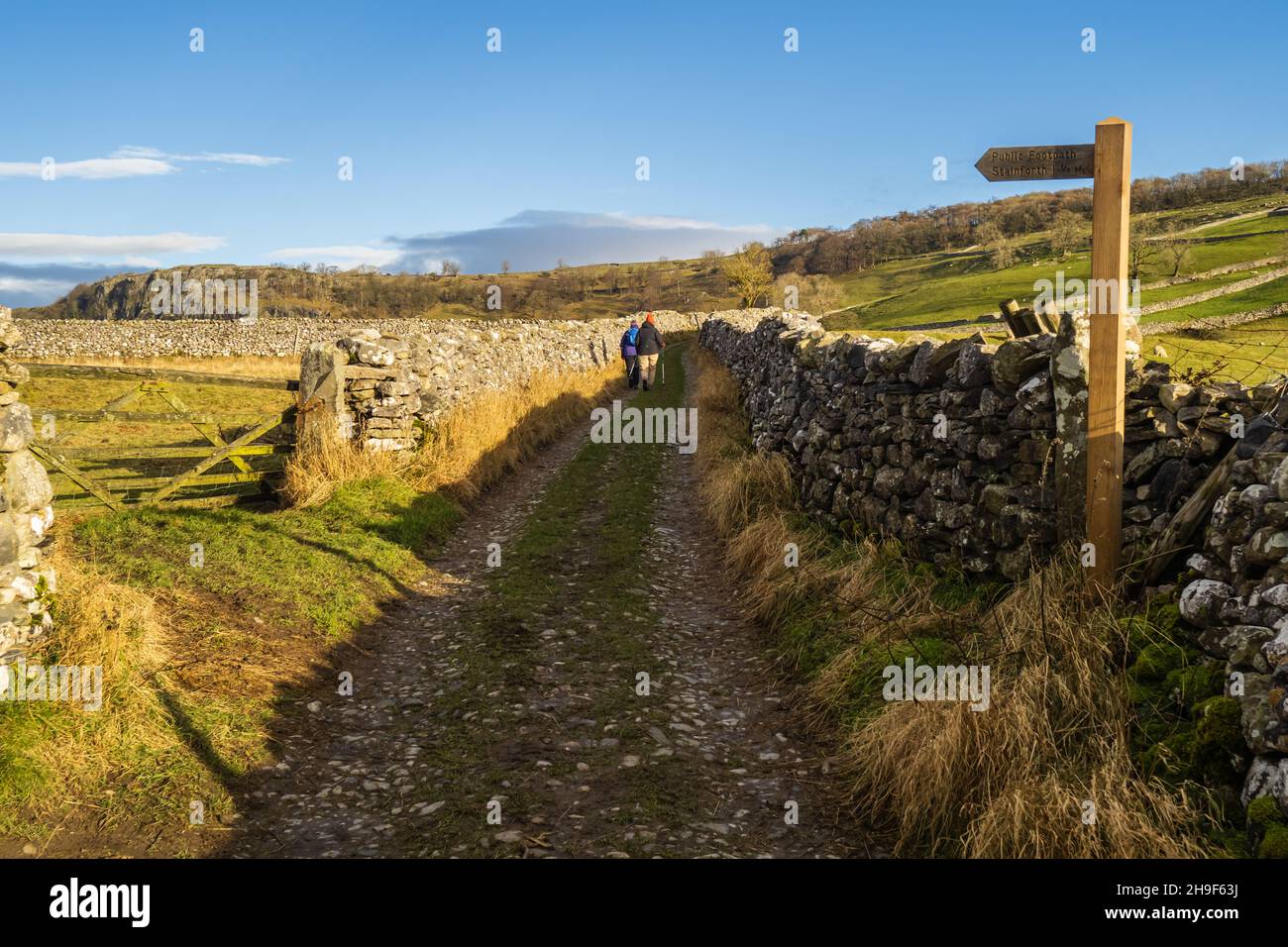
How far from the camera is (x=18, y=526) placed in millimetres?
5969

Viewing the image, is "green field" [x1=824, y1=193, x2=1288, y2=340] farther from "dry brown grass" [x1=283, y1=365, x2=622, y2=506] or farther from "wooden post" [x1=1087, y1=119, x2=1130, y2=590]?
"wooden post" [x1=1087, y1=119, x2=1130, y2=590]

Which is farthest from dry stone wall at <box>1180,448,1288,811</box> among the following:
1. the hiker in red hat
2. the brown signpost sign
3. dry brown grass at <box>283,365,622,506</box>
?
the hiker in red hat

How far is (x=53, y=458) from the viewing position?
10.5m

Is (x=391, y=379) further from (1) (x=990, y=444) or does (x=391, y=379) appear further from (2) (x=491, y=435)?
(1) (x=990, y=444)

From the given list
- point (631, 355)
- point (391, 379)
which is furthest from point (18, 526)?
point (631, 355)

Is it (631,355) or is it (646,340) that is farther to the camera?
(631,355)

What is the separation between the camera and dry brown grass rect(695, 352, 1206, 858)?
3.91m

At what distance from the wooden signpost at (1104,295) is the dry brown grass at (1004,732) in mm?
439

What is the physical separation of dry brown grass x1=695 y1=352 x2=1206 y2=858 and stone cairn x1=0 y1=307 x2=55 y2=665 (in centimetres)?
569

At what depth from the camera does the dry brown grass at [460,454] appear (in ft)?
39.8

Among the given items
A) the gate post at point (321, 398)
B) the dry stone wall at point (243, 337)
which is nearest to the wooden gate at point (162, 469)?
the gate post at point (321, 398)

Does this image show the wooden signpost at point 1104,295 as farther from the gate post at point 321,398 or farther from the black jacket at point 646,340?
the black jacket at point 646,340

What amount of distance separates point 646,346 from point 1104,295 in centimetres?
2188

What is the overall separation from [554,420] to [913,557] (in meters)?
13.9
